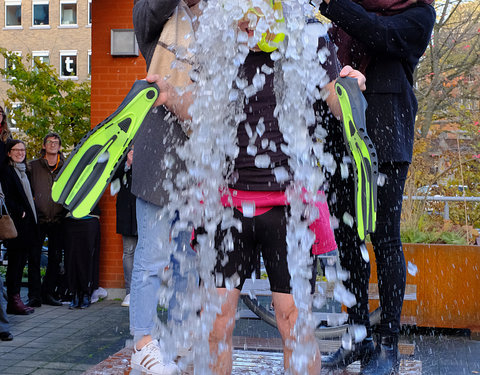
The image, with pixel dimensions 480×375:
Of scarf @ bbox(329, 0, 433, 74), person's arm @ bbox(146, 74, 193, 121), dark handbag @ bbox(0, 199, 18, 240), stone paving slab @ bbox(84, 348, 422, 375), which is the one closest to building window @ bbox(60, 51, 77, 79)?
dark handbag @ bbox(0, 199, 18, 240)

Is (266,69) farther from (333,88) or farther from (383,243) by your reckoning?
(383,243)

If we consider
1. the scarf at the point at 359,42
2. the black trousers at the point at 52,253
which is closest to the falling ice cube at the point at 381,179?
the scarf at the point at 359,42

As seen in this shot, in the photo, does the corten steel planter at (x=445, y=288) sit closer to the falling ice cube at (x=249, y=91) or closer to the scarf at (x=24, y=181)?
the falling ice cube at (x=249, y=91)

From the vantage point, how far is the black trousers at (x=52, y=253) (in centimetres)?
749

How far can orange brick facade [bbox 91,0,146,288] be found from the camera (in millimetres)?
7445

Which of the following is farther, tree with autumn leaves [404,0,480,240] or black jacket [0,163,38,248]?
tree with autumn leaves [404,0,480,240]

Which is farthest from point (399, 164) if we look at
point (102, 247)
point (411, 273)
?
point (102, 247)

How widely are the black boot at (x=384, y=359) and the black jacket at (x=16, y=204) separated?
16.2ft

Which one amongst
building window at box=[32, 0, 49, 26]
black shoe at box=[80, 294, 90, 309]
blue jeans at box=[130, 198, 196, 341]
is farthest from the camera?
building window at box=[32, 0, 49, 26]

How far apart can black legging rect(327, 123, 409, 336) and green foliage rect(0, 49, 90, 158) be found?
10.7m

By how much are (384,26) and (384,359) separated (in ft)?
5.78

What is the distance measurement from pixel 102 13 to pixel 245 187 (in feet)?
18.1

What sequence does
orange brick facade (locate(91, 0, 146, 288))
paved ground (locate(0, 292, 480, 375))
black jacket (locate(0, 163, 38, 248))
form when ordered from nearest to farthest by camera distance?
1. paved ground (locate(0, 292, 480, 375))
2. black jacket (locate(0, 163, 38, 248))
3. orange brick facade (locate(91, 0, 146, 288))

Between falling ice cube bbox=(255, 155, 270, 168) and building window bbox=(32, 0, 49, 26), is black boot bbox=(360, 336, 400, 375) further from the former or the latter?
building window bbox=(32, 0, 49, 26)
